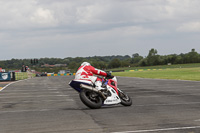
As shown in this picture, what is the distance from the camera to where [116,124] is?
25.9ft

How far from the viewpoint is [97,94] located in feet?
35.8

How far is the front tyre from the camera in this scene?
35.0 ft

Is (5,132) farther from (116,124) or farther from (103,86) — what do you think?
(103,86)

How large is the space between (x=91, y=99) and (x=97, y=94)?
10.0 inches

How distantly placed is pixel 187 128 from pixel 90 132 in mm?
2053

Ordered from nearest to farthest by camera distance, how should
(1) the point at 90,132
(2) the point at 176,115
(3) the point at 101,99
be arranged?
(1) the point at 90,132, (2) the point at 176,115, (3) the point at 101,99

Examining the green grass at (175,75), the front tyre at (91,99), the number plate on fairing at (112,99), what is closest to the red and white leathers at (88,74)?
the front tyre at (91,99)

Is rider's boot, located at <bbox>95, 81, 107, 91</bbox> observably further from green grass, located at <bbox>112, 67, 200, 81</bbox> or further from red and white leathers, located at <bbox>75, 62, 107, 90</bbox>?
green grass, located at <bbox>112, 67, 200, 81</bbox>

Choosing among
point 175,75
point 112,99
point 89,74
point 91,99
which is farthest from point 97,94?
point 175,75

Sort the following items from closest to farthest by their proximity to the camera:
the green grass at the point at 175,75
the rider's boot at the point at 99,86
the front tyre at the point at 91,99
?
1. the front tyre at the point at 91,99
2. the rider's boot at the point at 99,86
3. the green grass at the point at 175,75

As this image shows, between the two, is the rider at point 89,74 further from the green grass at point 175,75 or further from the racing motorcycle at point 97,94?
the green grass at point 175,75

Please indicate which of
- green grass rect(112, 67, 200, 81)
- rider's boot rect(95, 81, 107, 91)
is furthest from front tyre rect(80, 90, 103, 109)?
green grass rect(112, 67, 200, 81)

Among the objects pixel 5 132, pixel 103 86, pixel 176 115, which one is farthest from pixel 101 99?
pixel 5 132

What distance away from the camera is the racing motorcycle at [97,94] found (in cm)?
1070
